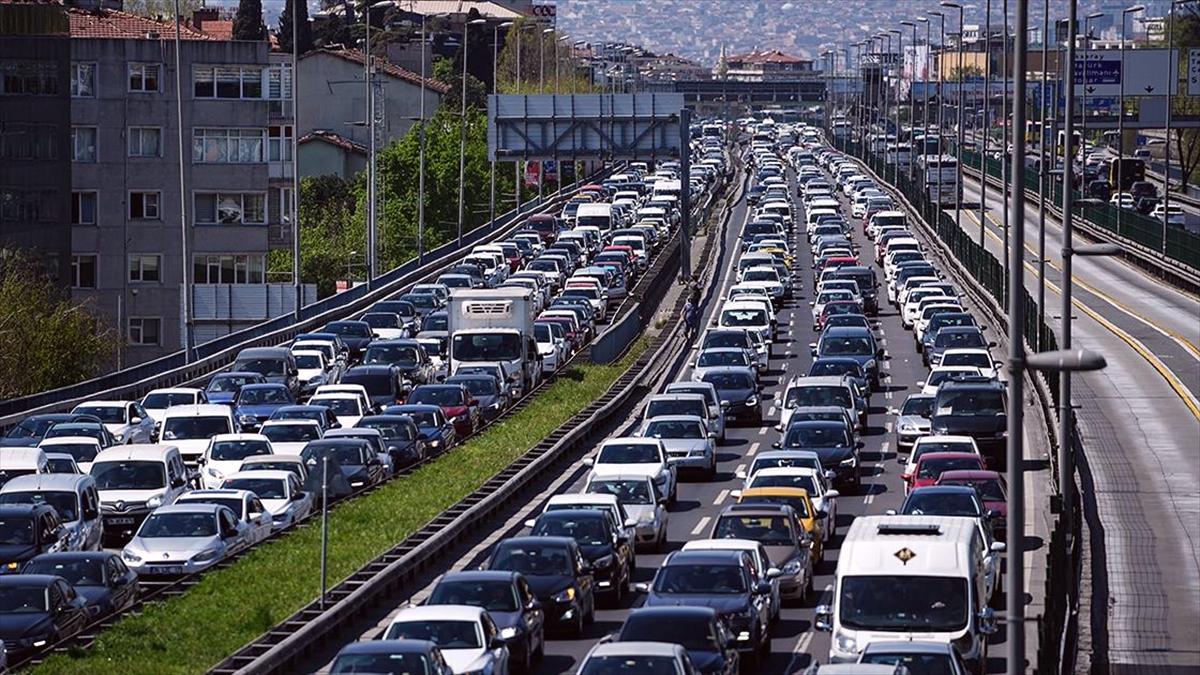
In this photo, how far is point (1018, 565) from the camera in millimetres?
22109

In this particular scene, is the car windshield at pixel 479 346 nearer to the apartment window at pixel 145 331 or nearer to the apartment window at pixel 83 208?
the apartment window at pixel 145 331

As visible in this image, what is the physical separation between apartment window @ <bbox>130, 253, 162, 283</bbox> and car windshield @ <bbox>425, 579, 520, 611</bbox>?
73080 mm

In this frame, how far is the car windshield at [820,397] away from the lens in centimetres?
5141

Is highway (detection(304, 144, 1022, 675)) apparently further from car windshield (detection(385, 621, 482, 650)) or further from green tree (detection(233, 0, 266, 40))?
green tree (detection(233, 0, 266, 40))

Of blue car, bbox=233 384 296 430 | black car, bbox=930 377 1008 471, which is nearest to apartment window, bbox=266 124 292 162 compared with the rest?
blue car, bbox=233 384 296 430

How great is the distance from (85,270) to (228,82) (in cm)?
950

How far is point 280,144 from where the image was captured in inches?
4729

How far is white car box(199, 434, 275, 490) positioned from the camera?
43906 millimetres

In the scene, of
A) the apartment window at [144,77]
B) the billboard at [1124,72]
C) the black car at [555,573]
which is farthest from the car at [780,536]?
the billboard at [1124,72]

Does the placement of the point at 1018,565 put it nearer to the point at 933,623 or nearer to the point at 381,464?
the point at 933,623

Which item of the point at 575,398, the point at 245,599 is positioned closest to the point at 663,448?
the point at 245,599

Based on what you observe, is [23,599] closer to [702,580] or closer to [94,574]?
[94,574]

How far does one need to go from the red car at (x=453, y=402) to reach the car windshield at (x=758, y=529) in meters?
19.7

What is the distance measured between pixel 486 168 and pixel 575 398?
10578cm
